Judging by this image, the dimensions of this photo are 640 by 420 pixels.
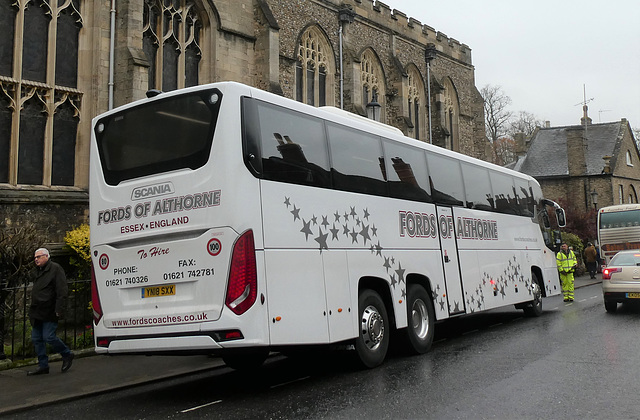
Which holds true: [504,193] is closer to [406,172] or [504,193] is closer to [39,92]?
[406,172]

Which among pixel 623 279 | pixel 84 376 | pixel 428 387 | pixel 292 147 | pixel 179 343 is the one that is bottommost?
pixel 428 387

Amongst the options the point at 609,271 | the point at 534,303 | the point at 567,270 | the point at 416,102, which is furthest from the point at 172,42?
the point at 416,102

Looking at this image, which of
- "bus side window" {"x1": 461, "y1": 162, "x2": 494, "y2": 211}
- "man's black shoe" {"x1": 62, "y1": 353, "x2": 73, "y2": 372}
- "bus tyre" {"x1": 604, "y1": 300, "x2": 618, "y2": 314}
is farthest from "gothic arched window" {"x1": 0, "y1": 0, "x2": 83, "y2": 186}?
"bus tyre" {"x1": 604, "y1": 300, "x2": 618, "y2": 314}

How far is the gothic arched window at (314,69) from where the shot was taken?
2162 centimetres

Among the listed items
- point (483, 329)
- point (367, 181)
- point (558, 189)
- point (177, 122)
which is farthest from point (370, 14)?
point (558, 189)

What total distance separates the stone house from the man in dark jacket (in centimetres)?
3590

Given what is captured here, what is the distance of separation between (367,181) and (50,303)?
488cm

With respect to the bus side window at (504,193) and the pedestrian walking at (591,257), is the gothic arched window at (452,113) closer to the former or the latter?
the pedestrian walking at (591,257)

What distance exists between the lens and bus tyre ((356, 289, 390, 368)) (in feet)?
26.2

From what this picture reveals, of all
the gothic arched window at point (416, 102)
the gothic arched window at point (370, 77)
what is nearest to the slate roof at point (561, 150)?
the gothic arched window at point (416, 102)

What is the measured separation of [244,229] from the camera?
20.9 feet

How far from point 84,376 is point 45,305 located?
1160 millimetres

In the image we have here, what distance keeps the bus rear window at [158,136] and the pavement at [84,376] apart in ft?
8.94

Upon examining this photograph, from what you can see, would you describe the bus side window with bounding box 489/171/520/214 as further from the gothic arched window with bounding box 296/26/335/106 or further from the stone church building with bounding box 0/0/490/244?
the gothic arched window with bounding box 296/26/335/106
